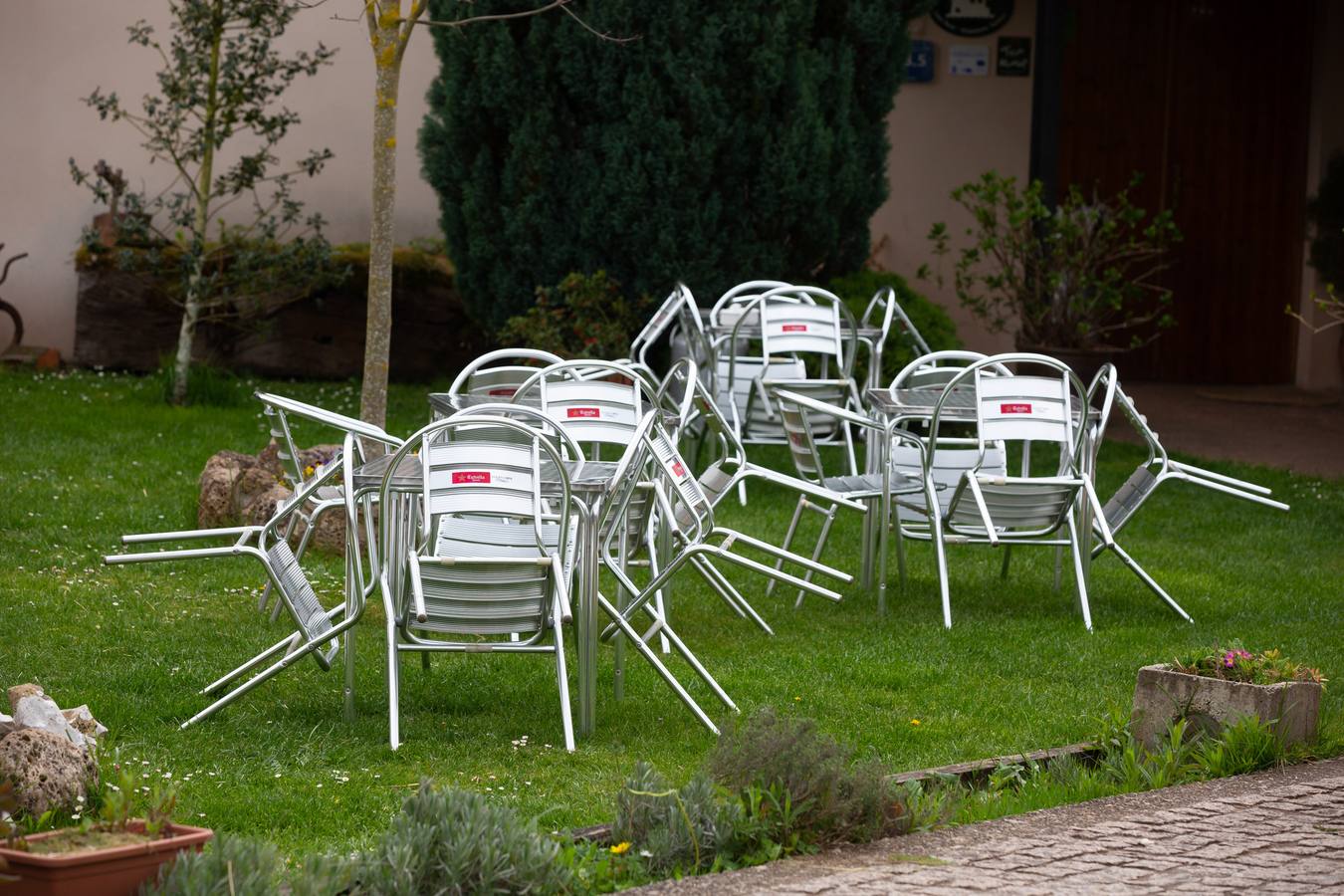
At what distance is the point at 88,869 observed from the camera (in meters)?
3.08

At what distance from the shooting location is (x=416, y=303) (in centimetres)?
1269

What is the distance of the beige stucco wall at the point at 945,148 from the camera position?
44.8 feet

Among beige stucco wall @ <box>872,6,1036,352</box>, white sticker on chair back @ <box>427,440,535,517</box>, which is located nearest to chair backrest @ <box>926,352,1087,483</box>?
white sticker on chair back @ <box>427,440,535,517</box>

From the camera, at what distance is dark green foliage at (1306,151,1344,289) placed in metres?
14.0

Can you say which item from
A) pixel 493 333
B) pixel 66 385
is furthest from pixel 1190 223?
pixel 66 385

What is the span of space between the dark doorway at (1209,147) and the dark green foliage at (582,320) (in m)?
4.94

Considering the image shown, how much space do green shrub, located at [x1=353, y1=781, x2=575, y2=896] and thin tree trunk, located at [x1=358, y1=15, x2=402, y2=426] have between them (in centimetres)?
369

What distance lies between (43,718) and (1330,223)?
40.1ft

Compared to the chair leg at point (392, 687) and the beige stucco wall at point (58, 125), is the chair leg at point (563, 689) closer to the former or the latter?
the chair leg at point (392, 687)

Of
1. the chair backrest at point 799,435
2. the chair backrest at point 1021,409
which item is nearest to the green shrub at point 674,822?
the chair backrest at point 1021,409

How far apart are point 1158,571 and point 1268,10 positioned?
8.00 metres

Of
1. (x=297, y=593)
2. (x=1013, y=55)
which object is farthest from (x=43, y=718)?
(x=1013, y=55)

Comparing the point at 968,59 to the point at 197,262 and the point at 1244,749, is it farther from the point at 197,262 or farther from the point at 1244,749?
the point at 1244,749

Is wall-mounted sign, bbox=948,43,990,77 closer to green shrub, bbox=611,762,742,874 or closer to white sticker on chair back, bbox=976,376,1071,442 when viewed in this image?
white sticker on chair back, bbox=976,376,1071,442
